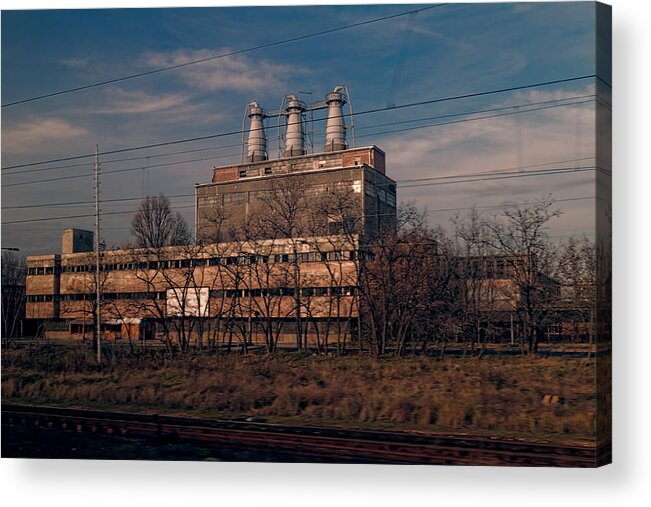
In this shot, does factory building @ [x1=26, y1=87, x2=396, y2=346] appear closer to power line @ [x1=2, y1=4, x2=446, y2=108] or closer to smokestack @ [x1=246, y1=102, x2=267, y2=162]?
smokestack @ [x1=246, y1=102, x2=267, y2=162]

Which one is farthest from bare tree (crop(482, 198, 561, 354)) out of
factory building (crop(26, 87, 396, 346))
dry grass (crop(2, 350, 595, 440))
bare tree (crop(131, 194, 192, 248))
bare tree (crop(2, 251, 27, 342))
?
bare tree (crop(2, 251, 27, 342))

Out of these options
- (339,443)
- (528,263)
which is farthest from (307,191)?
(339,443)

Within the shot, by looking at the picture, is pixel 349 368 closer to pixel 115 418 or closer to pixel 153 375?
pixel 153 375

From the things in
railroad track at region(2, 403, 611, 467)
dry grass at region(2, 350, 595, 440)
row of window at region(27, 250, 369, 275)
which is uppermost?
row of window at region(27, 250, 369, 275)

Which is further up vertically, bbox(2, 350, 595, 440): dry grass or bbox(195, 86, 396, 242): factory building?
bbox(195, 86, 396, 242): factory building

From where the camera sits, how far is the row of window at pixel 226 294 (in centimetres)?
2136

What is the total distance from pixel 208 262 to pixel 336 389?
9398 millimetres

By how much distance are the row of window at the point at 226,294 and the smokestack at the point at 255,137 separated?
5012mm

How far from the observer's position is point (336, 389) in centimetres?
1502

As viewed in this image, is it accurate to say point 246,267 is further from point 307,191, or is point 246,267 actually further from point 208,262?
point 307,191

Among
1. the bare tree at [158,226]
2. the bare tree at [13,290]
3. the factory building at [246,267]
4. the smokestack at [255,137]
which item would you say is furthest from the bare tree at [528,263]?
the bare tree at [13,290]

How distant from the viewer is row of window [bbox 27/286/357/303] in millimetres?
21359

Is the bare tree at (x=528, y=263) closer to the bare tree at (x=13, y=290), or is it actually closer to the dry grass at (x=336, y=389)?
the dry grass at (x=336, y=389)

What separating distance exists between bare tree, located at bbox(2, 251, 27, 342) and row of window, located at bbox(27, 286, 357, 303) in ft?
2.38
